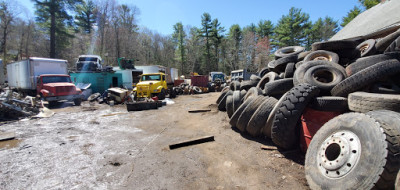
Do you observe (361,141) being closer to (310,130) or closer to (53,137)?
(310,130)

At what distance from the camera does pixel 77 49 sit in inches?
1280

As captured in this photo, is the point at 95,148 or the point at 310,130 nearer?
the point at 310,130

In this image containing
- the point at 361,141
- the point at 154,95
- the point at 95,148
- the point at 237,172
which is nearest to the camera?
the point at 361,141

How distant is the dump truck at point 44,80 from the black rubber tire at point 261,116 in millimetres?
10877

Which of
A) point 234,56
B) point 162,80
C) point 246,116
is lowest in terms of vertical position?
point 246,116

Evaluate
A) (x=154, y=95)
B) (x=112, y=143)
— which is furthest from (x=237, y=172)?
(x=154, y=95)

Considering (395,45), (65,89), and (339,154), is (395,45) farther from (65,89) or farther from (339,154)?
(65,89)

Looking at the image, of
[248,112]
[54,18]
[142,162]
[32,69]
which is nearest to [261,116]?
[248,112]

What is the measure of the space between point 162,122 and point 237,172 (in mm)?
4028

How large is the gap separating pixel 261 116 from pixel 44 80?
1249cm

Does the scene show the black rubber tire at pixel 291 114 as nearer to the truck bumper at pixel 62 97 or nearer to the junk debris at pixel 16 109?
the junk debris at pixel 16 109

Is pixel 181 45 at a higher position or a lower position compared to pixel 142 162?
higher

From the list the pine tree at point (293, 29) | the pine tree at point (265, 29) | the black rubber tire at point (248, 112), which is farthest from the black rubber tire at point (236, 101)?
the pine tree at point (265, 29)

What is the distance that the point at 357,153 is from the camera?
→ 5.90 feet
